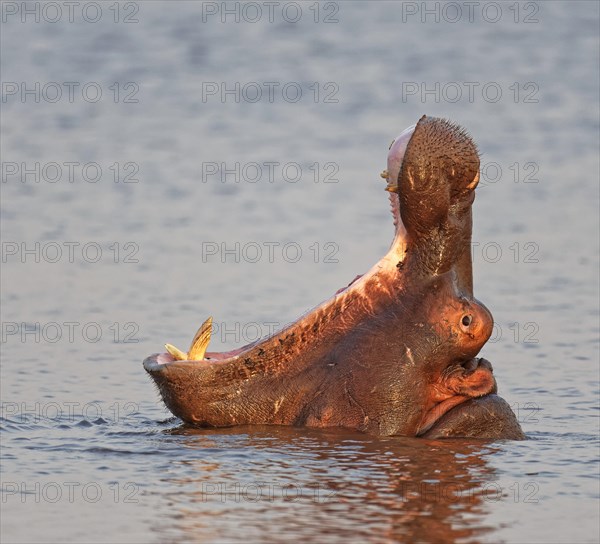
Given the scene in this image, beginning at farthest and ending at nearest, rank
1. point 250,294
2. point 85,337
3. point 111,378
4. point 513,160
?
point 513,160 < point 250,294 < point 85,337 < point 111,378

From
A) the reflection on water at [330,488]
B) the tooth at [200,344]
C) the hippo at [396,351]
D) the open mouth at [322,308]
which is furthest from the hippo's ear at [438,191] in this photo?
the tooth at [200,344]

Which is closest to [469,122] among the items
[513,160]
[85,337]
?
[513,160]

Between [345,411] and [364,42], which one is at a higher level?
[364,42]

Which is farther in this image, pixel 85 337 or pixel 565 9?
pixel 565 9

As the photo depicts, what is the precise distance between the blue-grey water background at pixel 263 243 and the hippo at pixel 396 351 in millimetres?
153

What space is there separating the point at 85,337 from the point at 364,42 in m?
11.7

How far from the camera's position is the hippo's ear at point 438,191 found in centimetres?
802

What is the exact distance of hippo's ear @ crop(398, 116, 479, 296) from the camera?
802 cm

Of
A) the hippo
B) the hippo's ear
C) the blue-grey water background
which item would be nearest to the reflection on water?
the blue-grey water background

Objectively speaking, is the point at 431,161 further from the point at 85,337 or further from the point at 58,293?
the point at 58,293

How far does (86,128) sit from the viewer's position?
17.7 m

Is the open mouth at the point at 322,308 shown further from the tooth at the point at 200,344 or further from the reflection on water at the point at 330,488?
the reflection on water at the point at 330,488

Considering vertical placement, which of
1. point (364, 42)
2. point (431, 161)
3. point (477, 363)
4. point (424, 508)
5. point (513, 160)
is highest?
point (364, 42)

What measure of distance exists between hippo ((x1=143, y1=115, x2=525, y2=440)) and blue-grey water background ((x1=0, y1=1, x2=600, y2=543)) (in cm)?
15
